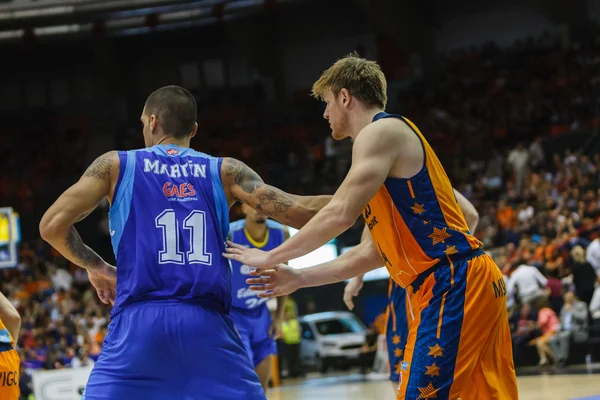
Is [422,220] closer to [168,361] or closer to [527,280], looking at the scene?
[168,361]

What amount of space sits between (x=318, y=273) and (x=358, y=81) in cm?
109

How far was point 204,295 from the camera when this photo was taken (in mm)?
3951

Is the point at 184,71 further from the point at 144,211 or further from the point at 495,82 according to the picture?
the point at 144,211

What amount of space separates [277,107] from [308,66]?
69.5 inches

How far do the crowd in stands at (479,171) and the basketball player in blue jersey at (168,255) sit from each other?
419 inches

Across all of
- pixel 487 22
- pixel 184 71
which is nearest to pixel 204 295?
pixel 487 22

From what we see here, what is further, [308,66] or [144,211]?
[308,66]

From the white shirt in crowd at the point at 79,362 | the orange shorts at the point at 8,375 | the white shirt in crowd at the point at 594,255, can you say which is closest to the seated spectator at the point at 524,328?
the white shirt in crowd at the point at 594,255

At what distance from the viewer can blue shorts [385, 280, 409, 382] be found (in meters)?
6.52

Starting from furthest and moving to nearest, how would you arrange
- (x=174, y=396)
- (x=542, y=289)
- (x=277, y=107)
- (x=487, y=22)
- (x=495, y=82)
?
(x=277, y=107)
(x=487, y=22)
(x=495, y=82)
(x=542, y=289)
(x=174, y=396)

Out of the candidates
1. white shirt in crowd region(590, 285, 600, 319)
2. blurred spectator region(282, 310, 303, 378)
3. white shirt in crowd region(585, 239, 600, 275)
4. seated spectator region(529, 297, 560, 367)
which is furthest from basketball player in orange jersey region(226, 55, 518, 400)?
blurred spectator region(282, 310, 303, 378)

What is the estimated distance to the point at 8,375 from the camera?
5227mm

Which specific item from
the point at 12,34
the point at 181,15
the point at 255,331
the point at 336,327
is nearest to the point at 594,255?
the point at 336,327

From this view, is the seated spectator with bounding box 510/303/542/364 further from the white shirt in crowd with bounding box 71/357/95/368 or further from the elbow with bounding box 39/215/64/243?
the elbow with bounding box 39/215/64/243
